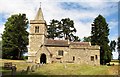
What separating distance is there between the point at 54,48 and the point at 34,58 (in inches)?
220

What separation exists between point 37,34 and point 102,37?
18080 mm

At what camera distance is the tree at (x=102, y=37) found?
204 ft

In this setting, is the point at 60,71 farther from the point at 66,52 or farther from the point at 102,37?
the point at 102,37

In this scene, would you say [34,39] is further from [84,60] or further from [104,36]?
[104,36]

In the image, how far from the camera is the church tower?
5850cm

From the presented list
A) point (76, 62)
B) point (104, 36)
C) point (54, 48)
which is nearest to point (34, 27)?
point (54, 48)

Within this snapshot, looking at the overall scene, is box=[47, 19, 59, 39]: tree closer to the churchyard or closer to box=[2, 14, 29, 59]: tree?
box=[2, 14, 29, 59]: tree

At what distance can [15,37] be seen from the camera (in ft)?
226

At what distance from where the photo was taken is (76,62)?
57.4 m

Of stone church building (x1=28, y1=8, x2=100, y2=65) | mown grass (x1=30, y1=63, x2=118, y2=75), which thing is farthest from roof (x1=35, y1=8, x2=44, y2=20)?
mown grass (x1=30, y1=63, x2=118, y2=75)

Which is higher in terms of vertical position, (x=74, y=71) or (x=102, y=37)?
(x=102, y=37)

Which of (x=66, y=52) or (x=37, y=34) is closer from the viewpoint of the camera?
(x=66, y=52)

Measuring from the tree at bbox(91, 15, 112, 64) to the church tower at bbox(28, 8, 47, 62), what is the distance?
15.2m

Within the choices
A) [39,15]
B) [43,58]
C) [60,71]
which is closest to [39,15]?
[39,15]
